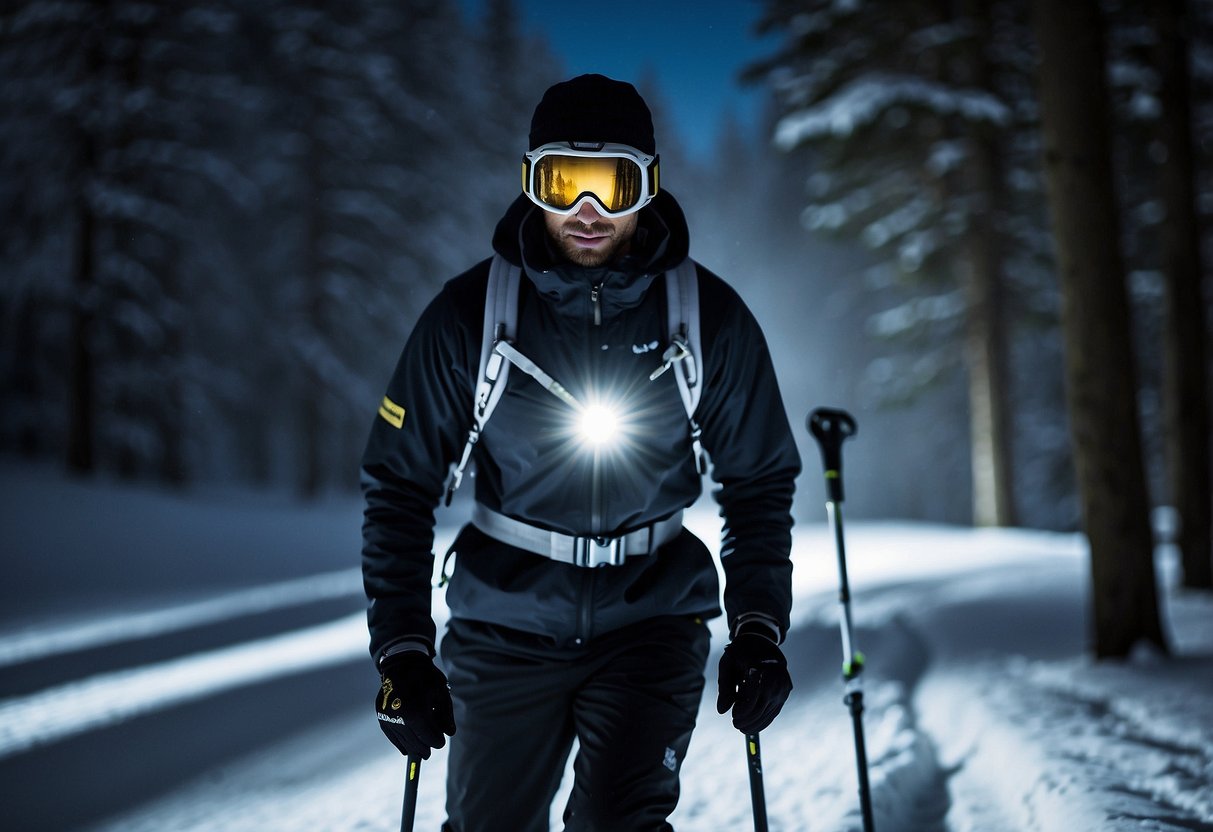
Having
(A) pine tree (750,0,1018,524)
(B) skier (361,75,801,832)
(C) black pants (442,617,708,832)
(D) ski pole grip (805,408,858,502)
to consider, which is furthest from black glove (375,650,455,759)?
(A) pine tree (750,0,1018,524)

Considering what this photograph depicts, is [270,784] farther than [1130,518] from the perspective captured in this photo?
No

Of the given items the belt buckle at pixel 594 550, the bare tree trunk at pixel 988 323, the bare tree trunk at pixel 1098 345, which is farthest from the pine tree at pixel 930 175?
the belt buckle at pixel 594 550

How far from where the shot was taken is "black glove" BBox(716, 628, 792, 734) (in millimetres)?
2461

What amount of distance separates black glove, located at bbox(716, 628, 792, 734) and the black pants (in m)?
0.13

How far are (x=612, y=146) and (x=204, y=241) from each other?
25044 mm

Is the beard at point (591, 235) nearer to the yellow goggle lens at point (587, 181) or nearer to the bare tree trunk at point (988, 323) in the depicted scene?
the yellow goggle lens at point (587, 181)

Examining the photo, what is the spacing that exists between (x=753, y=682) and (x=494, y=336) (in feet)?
4.22

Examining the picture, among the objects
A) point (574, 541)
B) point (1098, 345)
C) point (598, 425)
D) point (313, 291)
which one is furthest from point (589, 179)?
point (313, 291)

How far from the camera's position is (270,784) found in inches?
186

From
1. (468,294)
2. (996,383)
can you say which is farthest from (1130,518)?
(996,383)

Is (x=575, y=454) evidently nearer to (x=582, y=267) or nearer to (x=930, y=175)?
(x=582, y=267)

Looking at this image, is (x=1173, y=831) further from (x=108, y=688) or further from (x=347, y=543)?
(x=347, y=543)

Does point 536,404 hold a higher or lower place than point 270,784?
higher

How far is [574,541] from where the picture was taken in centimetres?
261
